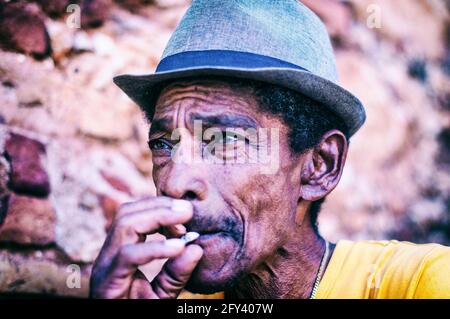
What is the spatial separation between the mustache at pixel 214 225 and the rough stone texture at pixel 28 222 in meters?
1.12

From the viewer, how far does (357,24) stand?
159 inches

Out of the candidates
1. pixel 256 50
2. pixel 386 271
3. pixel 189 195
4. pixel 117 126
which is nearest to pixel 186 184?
pixel 189 195

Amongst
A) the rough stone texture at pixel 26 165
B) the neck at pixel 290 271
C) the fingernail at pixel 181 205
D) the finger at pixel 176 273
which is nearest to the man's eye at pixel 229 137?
the fingernail at pixel 181 205

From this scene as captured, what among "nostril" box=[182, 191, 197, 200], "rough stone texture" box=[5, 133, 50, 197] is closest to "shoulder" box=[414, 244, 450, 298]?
"nostril" box=[182, 191, 197, 200]

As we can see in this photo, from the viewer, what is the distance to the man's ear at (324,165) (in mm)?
2326

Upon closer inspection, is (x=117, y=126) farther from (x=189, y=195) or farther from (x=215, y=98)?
(x=189, y=195)

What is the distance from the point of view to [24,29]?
2.75 m

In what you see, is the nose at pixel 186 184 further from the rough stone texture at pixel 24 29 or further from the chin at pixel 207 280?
the rough stone texture at pixel 24 29

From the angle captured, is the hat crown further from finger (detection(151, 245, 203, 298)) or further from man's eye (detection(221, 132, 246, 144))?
finger (detection(151, 245, 203, 298))

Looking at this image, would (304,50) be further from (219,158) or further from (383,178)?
(383,178)

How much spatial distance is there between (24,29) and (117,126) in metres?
0.78

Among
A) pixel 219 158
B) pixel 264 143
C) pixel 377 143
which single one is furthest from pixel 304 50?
pixel 377 143
